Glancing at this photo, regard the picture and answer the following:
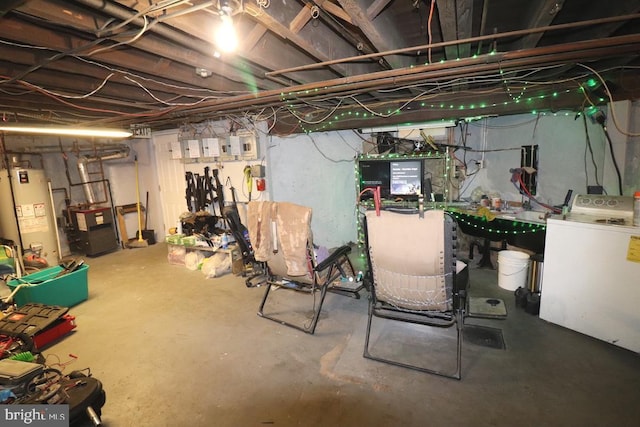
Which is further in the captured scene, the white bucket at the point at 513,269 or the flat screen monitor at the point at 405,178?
the flat screen monitor at the point at 405,178

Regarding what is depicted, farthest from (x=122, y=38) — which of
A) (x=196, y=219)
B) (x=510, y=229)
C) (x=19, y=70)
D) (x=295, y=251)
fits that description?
(x=510, y=229)

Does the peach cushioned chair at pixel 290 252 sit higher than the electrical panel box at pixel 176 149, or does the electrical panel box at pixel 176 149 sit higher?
the electrical panel box at pixel 176 149

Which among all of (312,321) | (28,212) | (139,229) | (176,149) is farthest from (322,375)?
(139,229)

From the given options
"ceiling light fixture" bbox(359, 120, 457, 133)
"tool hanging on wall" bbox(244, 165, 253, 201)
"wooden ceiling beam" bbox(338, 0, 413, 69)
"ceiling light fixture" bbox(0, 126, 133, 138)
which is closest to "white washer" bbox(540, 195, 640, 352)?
"ceiling light fixture" bbox(359, 120, 457, 133)

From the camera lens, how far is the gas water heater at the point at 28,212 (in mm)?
4520

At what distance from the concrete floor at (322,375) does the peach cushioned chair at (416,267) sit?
267mm

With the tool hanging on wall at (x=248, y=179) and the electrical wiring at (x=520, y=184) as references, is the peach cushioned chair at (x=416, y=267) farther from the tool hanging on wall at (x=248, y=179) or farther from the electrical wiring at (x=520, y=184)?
the tool hanging on wall at (x=248, y=179)

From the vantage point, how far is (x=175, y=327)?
3045mm

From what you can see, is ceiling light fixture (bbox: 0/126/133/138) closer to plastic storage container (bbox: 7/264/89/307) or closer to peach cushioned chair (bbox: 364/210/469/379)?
plastic storage container (bbox: 7/264/89/307)

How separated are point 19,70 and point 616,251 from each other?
17.1 ft

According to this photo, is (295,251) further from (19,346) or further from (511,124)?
(511,124)

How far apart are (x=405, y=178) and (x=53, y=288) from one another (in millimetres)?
4516

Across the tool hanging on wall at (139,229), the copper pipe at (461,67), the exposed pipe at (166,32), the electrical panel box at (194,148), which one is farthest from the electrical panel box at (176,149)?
the exposed pipe at (166,32)

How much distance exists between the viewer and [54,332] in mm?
2844
